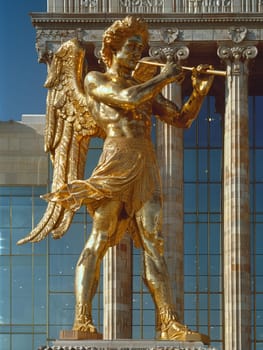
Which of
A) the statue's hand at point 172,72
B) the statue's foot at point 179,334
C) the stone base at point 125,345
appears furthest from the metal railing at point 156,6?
the stone base at point 125,345

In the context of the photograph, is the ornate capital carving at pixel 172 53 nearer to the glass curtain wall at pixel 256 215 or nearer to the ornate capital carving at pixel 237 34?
the ornate capital carving at pixel 237 34

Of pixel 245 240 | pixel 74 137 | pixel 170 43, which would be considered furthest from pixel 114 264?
pixel 74 137

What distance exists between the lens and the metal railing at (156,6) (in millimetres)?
51188

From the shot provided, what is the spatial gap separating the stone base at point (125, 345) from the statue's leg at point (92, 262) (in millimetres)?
680

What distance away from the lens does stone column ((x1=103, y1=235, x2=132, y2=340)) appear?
48.7 metres

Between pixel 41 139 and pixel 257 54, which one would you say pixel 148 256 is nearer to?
pixel 257 54

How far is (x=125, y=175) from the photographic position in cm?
2458

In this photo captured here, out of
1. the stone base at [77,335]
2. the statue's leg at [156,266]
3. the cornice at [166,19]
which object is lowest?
the stone base at [77,335]

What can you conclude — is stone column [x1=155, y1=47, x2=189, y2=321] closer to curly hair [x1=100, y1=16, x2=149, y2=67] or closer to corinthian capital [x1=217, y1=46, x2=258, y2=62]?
corinthian capital [x1=217, y1=46, x2=258, y2=62]

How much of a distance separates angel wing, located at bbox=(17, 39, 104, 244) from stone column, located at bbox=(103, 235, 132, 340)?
2240 centimetres

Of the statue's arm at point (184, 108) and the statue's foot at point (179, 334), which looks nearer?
the statue's foot at point (179, 334)

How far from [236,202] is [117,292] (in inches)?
199

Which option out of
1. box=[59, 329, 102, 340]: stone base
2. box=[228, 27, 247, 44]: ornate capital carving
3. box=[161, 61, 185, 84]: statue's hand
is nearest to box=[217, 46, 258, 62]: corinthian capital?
box=[228, 27, 247, 44]: ornate capital carving

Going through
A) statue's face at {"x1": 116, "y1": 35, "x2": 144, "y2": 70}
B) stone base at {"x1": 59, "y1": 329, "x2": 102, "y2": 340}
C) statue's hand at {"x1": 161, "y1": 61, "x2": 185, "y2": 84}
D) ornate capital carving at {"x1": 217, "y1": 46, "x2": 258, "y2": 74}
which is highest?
ornate capital carving at {"x1": 217, "y1": 46, "x2": 258, "y2": 74}
